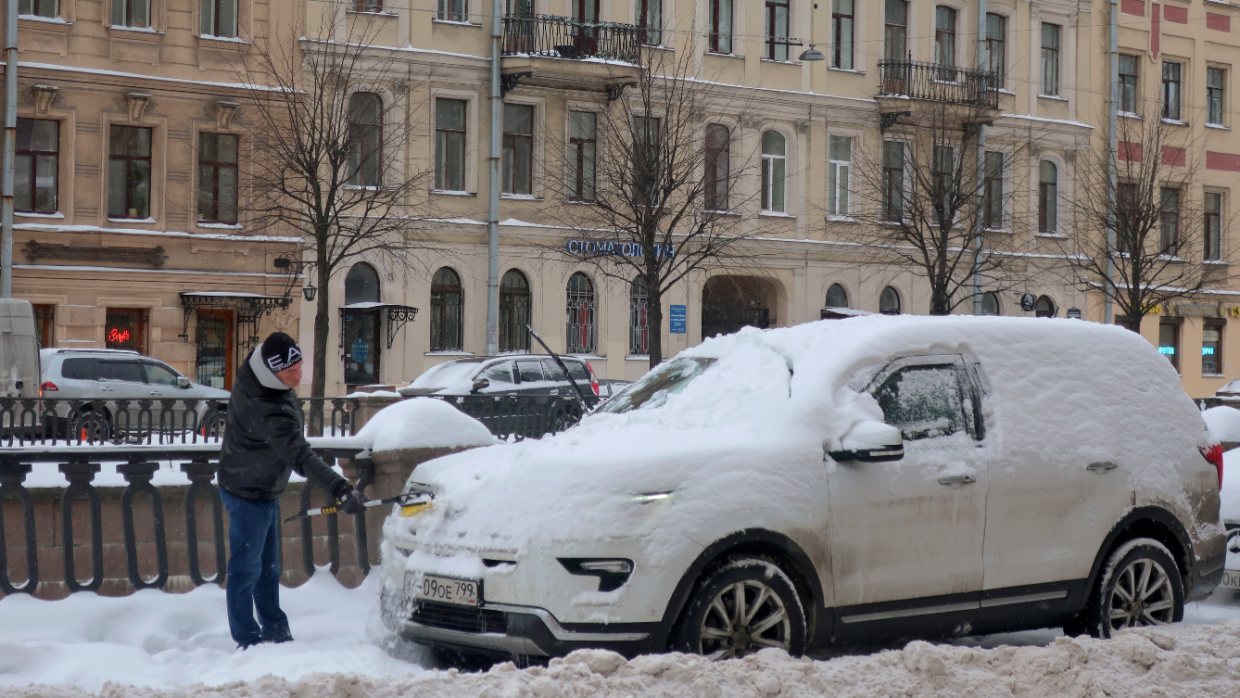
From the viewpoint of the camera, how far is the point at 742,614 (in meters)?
5.49

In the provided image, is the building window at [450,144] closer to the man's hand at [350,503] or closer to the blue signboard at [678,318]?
the blue signboard at [678,318]

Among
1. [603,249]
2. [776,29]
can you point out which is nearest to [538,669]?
[603,249]

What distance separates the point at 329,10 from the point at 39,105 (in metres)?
6.14

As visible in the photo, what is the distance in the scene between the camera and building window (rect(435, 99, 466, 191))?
29.7 metres

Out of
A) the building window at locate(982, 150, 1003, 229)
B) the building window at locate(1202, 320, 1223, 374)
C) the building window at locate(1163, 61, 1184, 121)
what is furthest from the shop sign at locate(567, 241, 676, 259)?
the building window at locate(1202, 320, 1223, 374)

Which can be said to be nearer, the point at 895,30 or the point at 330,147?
the point at 330,147

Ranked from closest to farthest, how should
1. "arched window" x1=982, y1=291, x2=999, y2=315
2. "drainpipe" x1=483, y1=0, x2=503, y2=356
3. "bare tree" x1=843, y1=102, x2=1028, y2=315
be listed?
"drainpipe" x1=483, y1=0, x2=503, y2=356 < "bare tree" x1=843, y1=102, x2=1028, y2=315 < "arched window" x1=982, y1=291, x2=999, y2=315

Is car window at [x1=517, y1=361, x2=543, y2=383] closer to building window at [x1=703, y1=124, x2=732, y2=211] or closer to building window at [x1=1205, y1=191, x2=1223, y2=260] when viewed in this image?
building window at [x1=703, y1=124, x2=732, y2=211]

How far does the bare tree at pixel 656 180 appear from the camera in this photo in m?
25.8

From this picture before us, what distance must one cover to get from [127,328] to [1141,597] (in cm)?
2344

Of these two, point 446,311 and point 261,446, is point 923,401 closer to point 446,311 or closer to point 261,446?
point 261,446

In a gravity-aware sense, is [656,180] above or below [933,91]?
below

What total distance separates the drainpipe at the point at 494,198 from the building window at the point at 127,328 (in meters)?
7.23

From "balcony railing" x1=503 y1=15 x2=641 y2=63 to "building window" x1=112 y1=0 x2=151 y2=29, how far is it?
7.68 m
